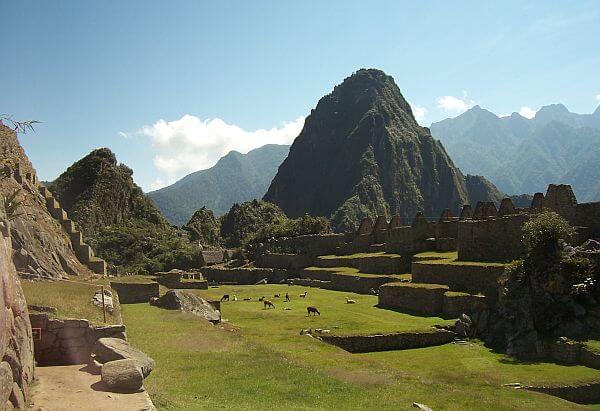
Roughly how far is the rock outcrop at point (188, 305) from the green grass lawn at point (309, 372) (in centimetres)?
99

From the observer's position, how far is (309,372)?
1409 cm

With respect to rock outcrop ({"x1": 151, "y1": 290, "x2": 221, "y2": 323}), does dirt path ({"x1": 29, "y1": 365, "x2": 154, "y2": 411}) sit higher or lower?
higher

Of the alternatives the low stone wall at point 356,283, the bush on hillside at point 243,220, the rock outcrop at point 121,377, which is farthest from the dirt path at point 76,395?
the bush on hillside at point 243,220

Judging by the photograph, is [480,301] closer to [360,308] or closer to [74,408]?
[360,308]

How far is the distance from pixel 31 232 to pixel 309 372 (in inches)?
701

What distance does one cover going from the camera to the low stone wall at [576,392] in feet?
51.6

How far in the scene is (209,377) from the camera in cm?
1266

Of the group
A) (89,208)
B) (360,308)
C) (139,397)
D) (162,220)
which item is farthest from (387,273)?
(162,220)

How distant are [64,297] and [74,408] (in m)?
8.52

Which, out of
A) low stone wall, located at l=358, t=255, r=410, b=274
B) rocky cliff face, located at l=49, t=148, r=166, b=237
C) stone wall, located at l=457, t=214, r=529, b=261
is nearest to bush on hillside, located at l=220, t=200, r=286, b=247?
rocky cliff face, located at l=49, t=148, r=166, b=237

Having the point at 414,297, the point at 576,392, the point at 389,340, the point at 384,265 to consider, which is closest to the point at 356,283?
the point at 384,265

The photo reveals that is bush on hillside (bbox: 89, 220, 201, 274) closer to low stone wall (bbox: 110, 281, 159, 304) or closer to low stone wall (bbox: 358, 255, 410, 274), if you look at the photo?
low stone wall (bbox: 358, 255, 410, 274)

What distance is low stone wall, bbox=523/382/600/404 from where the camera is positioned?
15.7 metres

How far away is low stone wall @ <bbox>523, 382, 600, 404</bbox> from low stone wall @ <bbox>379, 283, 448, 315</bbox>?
1304 centimetres
